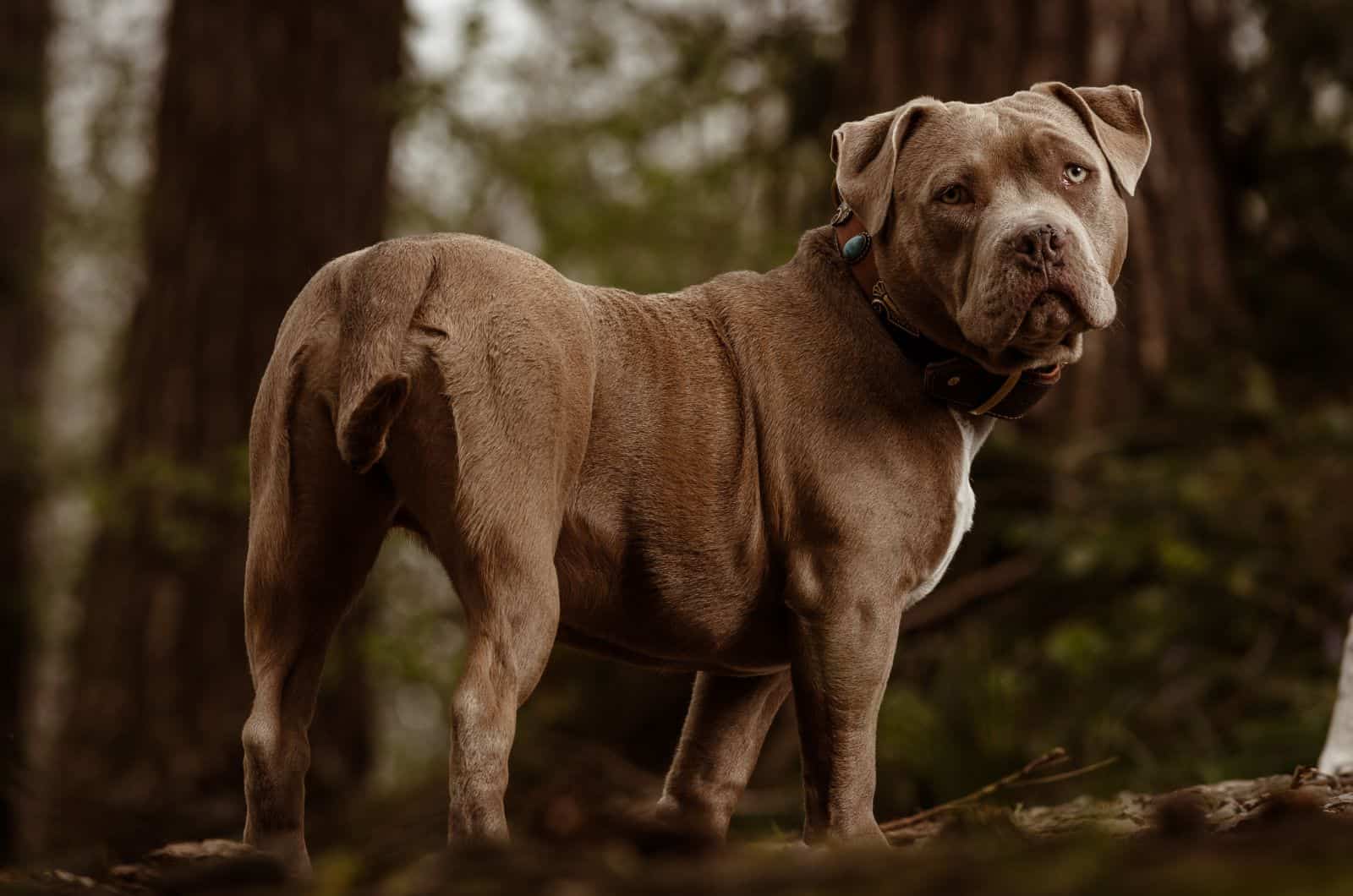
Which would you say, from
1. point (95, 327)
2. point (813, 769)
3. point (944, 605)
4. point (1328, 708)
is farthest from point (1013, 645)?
point (95, 327)

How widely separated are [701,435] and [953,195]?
3.00 feet

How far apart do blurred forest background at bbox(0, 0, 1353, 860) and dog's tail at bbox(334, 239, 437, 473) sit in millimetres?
4161

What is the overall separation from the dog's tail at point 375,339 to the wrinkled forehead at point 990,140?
1364mm

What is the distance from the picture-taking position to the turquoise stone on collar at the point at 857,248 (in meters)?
4.25

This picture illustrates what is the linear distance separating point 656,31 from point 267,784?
30.8 feet

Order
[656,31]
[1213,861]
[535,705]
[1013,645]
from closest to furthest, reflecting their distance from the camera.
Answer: [1213,861] < [1013,645] < [535,705] < [656,31]

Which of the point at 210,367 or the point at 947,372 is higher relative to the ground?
the point at 947,372

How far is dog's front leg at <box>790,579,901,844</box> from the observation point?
390 cm

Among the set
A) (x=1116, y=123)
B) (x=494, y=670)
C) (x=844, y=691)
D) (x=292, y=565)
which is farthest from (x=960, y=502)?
(x=292, y=565)

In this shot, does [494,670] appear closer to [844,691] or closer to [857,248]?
[844,691]

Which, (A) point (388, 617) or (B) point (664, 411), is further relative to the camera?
(A) point (388, 617)

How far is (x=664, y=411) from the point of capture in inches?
154

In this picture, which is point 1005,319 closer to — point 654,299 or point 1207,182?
point 654,299

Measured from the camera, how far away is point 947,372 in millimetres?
4047
